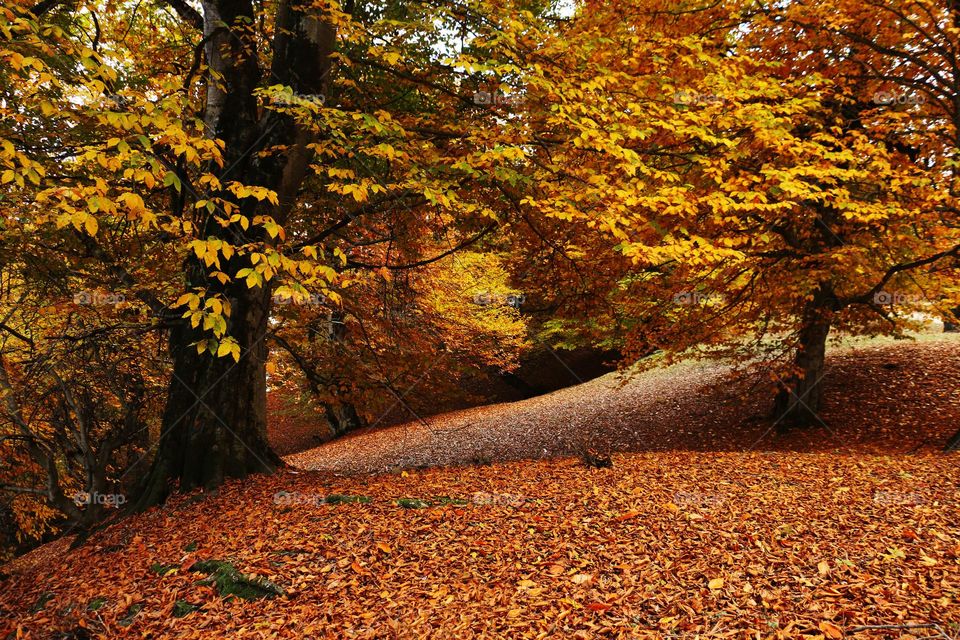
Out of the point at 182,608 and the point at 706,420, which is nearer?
the point at 182,608

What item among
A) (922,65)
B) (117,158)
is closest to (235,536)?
(117,158)

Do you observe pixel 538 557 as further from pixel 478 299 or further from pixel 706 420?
pixel 706 420

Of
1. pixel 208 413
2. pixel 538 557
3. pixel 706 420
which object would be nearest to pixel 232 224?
pixel 208 413

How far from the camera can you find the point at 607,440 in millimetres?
12430

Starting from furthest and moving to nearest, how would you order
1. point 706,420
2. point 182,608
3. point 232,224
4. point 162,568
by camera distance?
point 706,420, point 232,224, point 162,568, point 182,608

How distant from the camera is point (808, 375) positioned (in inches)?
401

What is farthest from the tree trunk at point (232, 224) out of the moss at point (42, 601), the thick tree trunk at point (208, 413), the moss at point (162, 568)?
the moss at point (162, 568)

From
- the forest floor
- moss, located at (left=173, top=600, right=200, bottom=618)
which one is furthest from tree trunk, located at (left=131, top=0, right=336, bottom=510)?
moss, located at (left=173, top=600, right=200, bottom=618)

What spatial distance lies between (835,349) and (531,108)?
12.9 m

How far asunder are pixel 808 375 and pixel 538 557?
864cm

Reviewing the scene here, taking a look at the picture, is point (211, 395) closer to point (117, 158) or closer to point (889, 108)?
point (117, 158)

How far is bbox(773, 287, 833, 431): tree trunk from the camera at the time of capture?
364 inches

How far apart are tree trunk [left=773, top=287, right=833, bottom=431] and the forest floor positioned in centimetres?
286

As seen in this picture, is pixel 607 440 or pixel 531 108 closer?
pixel 531 108
